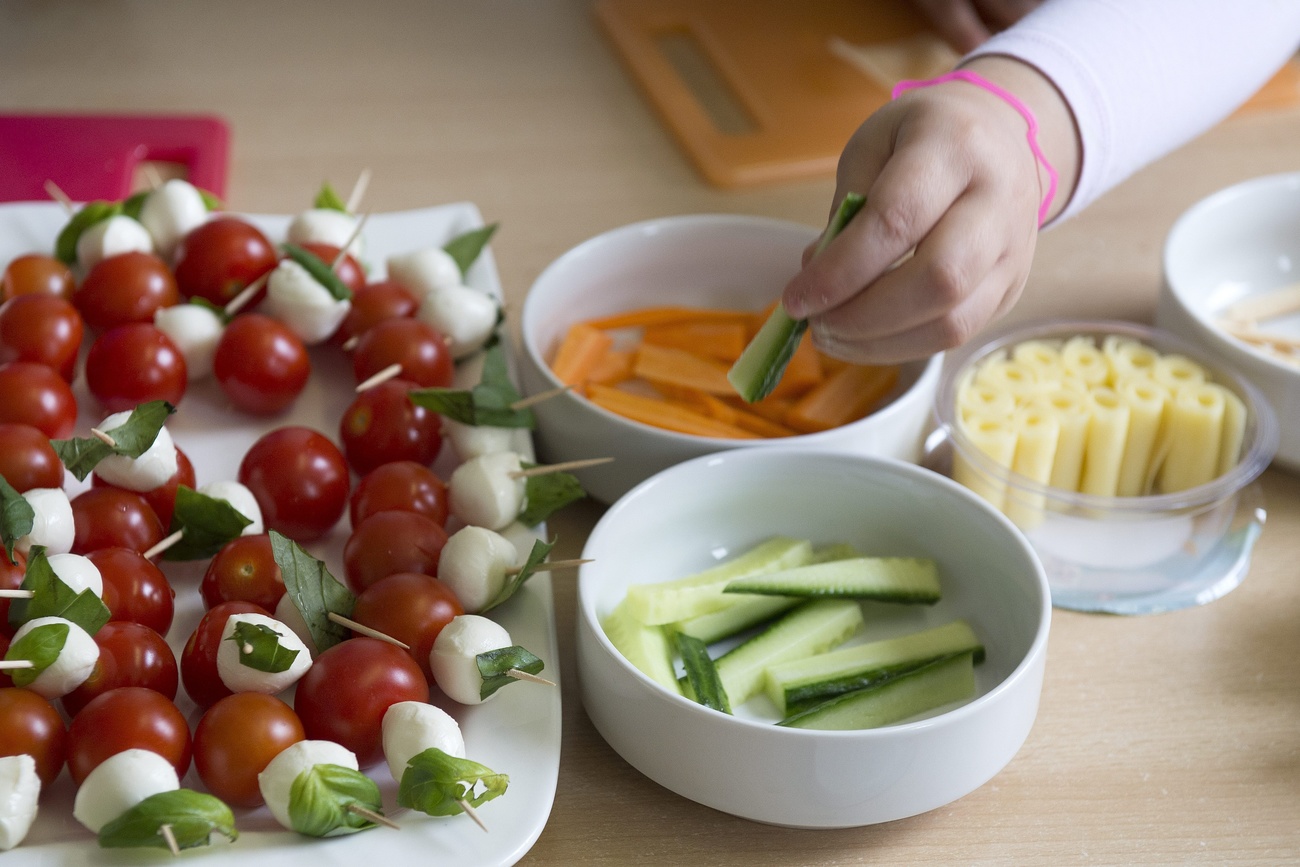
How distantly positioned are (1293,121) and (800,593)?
4.91 feet

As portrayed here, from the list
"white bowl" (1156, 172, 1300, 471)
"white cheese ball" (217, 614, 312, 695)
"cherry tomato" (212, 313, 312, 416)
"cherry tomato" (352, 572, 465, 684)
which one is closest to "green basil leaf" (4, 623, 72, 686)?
"white cheese ball" (217, 614, 312, 695)

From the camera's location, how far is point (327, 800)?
2.67ft

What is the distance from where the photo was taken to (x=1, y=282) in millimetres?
1360

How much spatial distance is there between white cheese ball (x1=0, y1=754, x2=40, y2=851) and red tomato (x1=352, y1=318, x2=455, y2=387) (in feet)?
1.80

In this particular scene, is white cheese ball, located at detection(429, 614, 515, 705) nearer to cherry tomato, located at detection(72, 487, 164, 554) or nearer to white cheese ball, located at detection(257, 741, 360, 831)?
white cheese ball, located at detection(257, 741, 360, 831)

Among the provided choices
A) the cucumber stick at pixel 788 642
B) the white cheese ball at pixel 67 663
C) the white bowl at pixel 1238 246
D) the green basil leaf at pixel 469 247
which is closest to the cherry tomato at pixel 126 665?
the white cheese ball at pixel 67 663

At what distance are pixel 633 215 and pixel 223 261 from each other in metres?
0.64

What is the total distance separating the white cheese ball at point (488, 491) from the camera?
1096 mm

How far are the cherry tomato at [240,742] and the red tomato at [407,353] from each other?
1.52ft

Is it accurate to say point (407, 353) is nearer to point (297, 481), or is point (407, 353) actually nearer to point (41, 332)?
point (297, 481)

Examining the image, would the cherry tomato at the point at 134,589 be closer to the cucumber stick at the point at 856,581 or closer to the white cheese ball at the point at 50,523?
the white cheese ball at the point at 50,523

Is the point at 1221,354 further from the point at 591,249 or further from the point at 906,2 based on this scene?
the point at 906,2

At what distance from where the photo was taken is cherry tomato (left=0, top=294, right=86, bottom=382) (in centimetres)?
124

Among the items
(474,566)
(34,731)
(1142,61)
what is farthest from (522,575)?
(1142,61)
